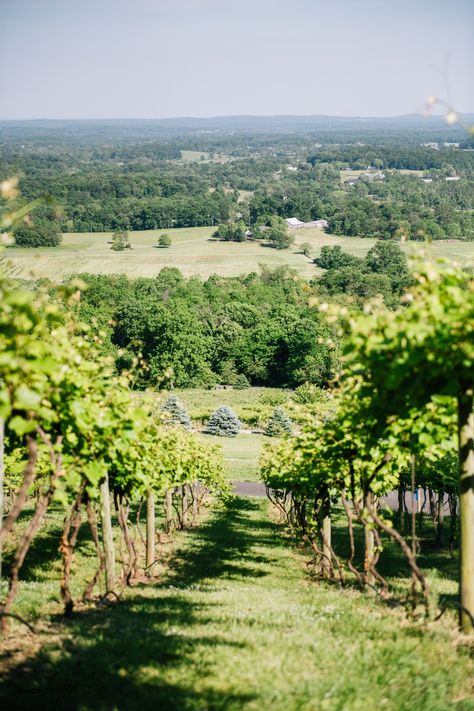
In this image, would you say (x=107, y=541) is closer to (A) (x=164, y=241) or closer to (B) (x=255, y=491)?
(B) (x=255, y=491)

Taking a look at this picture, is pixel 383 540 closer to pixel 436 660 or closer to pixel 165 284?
pixel 436 660

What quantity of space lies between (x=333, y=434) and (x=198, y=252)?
15318cm

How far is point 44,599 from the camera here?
470 inches

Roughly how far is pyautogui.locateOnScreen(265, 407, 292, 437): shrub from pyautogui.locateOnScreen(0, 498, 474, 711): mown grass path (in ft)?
176

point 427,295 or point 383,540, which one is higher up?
point 427,295

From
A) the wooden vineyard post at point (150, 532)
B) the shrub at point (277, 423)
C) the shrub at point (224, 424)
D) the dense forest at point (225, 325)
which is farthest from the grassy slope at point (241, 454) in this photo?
the wooden vineyard post at point (150, 532)

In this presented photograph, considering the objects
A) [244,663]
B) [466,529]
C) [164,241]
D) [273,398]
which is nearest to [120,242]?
[164,241]

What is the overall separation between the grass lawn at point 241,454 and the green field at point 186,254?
63.6m

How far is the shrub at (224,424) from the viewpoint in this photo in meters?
64.6

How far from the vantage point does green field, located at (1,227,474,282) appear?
444 feet

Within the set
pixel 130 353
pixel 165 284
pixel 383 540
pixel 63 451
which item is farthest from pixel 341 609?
pixel 165 284

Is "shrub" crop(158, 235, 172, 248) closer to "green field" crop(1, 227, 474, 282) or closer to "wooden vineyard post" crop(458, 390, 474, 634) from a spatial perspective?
"green field" crop(1, 227, 474, 282)

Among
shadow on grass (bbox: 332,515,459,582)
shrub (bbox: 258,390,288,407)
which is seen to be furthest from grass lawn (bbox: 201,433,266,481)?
shadow on grass (bbox: 332,515,459,582)

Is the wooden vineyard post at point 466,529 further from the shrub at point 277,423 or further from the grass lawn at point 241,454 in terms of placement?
the shrub at point 277,423
